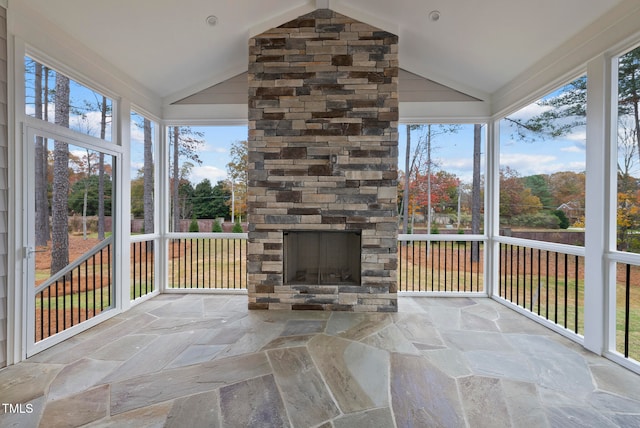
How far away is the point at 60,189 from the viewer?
2879 millimetres

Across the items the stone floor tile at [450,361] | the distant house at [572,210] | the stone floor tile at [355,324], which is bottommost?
the stone floor tile at [450,361]

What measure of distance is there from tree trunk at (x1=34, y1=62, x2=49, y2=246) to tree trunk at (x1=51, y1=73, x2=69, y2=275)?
91 mm

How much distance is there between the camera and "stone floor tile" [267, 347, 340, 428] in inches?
72.0

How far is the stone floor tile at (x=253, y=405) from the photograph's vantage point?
1.77 meters

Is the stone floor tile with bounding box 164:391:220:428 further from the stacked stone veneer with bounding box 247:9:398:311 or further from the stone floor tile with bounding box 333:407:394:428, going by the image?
the stacked stone veneer with bounding box 247:9:398:311

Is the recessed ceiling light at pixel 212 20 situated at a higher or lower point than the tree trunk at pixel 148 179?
higher

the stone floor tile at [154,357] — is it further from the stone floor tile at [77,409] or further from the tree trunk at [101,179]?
the tree trunk at [101,179]

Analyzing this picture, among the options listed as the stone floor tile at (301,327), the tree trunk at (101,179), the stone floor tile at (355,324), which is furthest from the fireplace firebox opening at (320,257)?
the tree trunk at (101,179)

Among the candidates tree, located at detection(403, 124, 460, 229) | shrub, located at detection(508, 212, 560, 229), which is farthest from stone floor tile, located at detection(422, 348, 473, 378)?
tree, located at detection(403, 124, 460, 229)

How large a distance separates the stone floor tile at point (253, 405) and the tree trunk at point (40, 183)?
2.15 metres

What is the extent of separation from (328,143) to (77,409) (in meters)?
3.20

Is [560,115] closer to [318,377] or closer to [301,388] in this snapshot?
[318,377]

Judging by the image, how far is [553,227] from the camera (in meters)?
3.38

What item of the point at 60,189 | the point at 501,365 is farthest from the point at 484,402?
the point at 60,189
